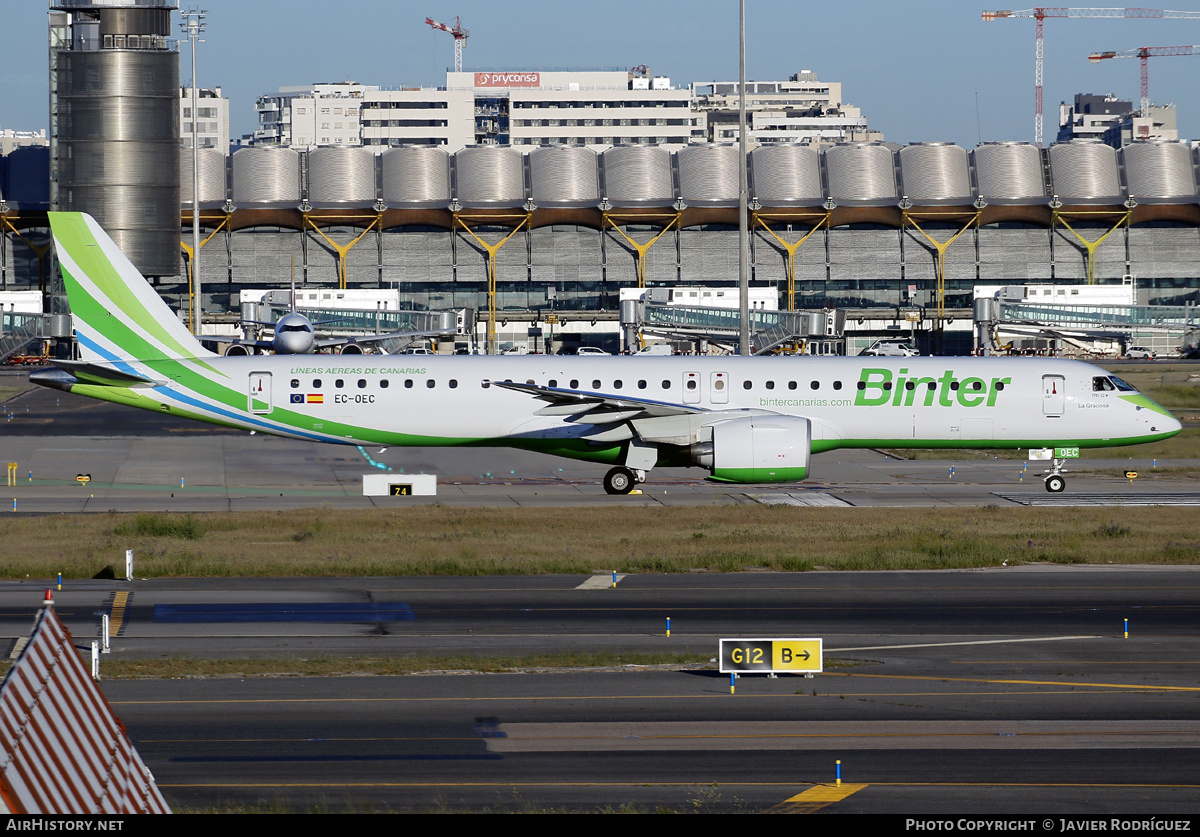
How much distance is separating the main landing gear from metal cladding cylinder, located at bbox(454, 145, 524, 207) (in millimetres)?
100601

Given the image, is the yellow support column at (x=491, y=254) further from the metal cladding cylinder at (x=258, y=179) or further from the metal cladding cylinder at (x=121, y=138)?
the metal cladding cylinder at (x=121, y=138)

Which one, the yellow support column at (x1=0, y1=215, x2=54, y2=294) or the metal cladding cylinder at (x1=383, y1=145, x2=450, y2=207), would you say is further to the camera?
the metal cladding cylinder at (x1=383, y1=145, x2=450, y2=207)

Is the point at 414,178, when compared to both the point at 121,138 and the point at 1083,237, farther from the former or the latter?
the point at 1083,237

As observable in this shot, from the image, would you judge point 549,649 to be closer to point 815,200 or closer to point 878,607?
point 878,607

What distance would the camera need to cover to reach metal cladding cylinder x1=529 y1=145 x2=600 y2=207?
453 feet

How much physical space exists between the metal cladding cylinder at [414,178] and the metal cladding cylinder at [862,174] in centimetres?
4065

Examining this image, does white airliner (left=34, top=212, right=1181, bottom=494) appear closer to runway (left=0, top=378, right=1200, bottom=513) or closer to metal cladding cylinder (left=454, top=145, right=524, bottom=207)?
runway (left=0, top=378, right=1200, bottom=513)

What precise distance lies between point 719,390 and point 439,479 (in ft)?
32.8

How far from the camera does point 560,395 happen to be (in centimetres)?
3753

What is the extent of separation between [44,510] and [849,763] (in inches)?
1064

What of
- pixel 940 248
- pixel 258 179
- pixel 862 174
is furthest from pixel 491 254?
pixel 940 248

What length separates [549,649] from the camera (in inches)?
828

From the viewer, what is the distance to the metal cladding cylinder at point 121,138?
12025 centimetres

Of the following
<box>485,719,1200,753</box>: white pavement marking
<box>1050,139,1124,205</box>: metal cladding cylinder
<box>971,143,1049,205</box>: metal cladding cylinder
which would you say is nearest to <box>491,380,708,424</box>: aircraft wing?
<box>485,719,1200,753</box>: white pavement marking
